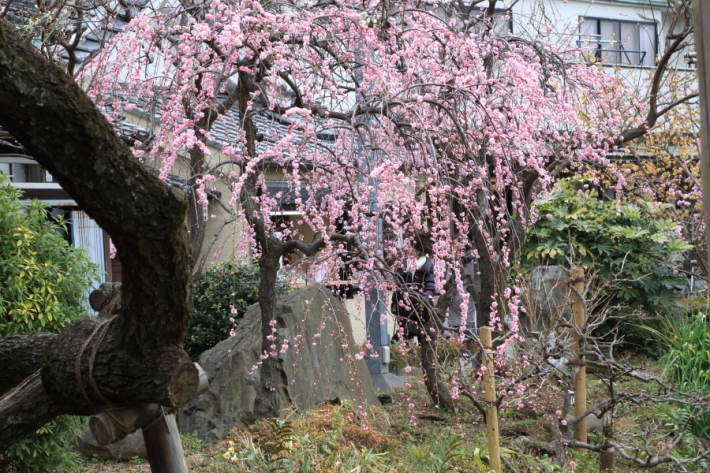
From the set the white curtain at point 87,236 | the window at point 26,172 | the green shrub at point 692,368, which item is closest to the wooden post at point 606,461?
the green shrub at point 692,368

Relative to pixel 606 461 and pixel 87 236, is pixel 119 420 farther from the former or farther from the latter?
pixel 87 236

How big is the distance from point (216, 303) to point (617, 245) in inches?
231

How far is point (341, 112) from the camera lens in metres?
6.16

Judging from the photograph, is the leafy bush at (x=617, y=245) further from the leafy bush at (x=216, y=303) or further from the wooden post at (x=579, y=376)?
the leafy bush at (x=216, y=303)

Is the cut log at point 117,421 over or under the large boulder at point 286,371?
over

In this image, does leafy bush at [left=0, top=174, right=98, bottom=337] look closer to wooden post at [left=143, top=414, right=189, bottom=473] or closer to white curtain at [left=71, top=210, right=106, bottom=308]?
wooden post at [left=143, top=414, right=189, bottom=473]

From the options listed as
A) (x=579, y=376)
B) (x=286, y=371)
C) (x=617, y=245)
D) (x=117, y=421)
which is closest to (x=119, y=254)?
(x=117, y=421)

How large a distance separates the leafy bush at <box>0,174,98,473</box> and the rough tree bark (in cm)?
138

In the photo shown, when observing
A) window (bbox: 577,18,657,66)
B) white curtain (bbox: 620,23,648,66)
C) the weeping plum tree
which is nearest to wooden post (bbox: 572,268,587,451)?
the weeping plum tree

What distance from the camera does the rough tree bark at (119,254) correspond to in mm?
2201

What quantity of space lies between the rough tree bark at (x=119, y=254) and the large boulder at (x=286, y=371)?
3.44 m

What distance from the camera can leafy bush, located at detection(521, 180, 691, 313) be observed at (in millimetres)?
10297

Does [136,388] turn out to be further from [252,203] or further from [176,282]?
[252,203]

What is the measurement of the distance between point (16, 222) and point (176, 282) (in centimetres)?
256
